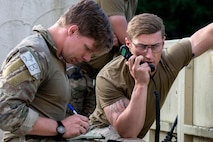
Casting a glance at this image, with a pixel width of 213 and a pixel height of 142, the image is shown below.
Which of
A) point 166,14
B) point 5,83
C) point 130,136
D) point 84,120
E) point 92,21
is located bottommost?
point 166,14

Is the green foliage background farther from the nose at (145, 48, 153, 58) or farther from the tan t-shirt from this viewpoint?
the nose at (145, 48, 153, 58)

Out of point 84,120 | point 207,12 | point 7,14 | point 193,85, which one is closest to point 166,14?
point 207,12

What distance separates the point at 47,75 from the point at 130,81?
2.61 feet

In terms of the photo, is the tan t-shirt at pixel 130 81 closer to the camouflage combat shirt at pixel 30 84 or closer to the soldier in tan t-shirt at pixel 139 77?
the soldier in tan t-shirt at pixel 139 77

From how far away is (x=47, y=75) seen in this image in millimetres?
2865

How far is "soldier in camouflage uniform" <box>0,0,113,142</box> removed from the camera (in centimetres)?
274

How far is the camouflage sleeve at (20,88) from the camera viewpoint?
2.73 meters

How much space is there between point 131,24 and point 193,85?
63 centimetres

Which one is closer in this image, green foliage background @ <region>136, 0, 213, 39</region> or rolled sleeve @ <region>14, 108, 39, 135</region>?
rolled sleeve @ <region>14, 108, 39, 135</region>

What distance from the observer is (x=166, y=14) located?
14039 mm

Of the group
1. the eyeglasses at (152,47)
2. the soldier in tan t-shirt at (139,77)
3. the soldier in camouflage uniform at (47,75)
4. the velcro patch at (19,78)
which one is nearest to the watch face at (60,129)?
the soldier in camouflage uniform at (47,75)

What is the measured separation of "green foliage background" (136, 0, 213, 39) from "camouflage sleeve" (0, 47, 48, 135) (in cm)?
1080

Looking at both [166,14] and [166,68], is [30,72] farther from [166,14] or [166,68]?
[166,14]

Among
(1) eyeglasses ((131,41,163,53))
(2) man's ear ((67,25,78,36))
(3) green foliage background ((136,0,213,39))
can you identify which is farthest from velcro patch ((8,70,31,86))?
(3) green foliage background ((136,0,213,39))
